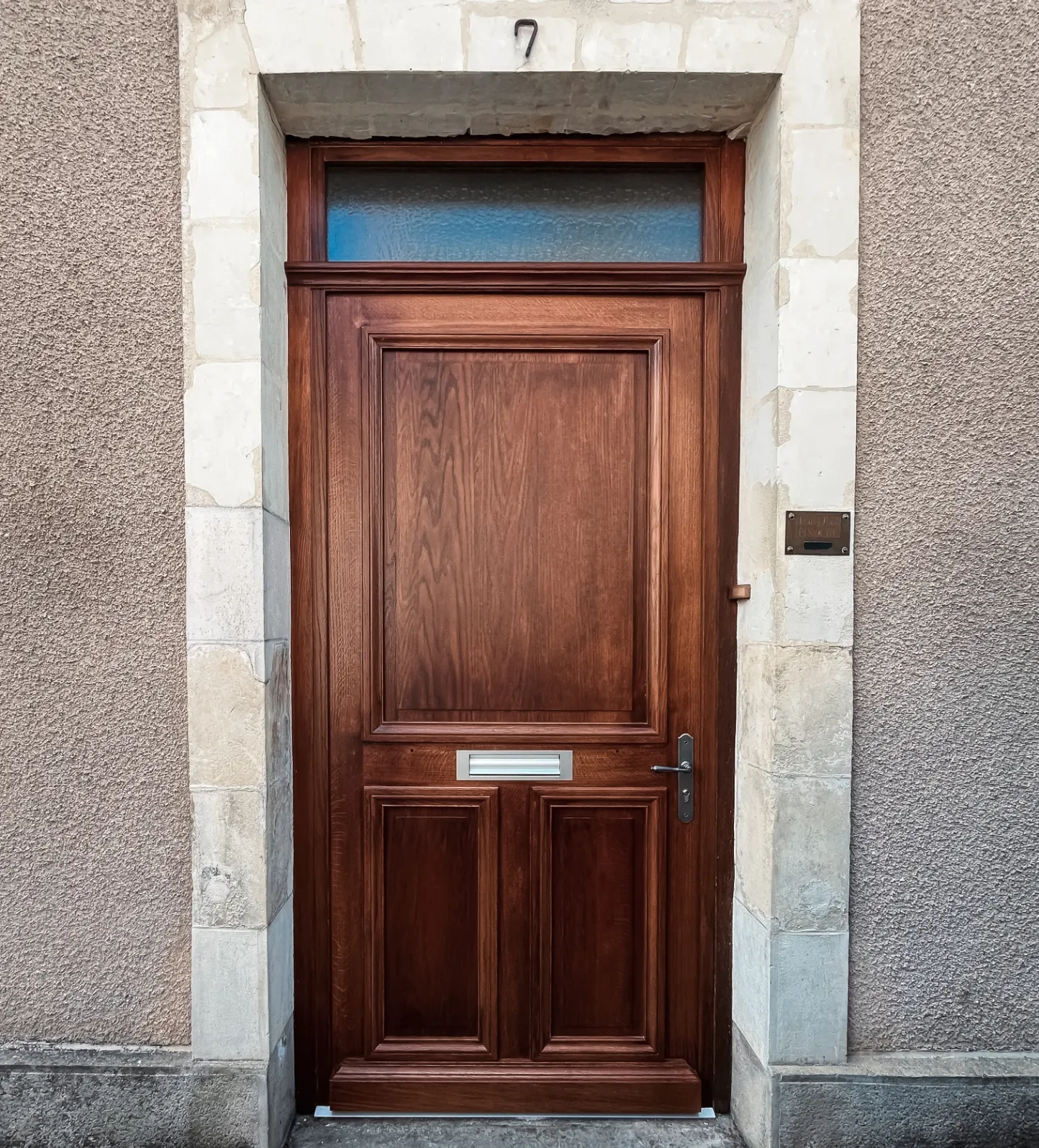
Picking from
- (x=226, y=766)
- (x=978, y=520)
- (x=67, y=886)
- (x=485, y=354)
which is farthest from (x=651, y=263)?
(x=67, y=886)

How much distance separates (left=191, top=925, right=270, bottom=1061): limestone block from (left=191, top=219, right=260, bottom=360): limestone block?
67.0 inches

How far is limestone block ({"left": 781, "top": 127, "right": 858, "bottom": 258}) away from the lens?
2021mm

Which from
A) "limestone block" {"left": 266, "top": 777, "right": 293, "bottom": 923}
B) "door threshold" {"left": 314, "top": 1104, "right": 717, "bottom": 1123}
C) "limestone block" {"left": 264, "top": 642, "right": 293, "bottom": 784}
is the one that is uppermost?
"limestone block" {"left": 264, "top": 642, "right": 293, "bottom": 784}

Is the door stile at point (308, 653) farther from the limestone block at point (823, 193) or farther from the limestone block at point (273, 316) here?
the limestone block at point (823, 193)

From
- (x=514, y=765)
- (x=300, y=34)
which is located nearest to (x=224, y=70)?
(x=300, y=34)

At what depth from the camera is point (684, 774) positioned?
2307 mm

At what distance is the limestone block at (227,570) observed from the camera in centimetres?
205

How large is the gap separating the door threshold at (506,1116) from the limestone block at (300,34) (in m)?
3.19

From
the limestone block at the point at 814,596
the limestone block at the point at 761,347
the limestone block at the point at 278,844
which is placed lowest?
the limestone block at the point at 278,844

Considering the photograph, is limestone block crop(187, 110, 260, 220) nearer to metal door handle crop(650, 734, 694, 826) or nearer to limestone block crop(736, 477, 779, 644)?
limestone block crop(736, 477, 779, 644)

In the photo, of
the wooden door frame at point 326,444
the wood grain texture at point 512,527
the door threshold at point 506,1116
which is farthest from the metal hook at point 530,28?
the door threshold at point 506,1116

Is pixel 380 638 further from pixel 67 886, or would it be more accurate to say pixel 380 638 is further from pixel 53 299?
pixel 53 299

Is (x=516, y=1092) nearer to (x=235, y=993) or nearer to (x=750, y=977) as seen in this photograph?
(x=750, y=977)

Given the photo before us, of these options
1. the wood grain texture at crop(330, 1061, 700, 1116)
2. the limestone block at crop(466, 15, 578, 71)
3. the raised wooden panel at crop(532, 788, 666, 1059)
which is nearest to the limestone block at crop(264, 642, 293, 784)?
the raised wooden panel at crop(532, 788, 666, 1059)
